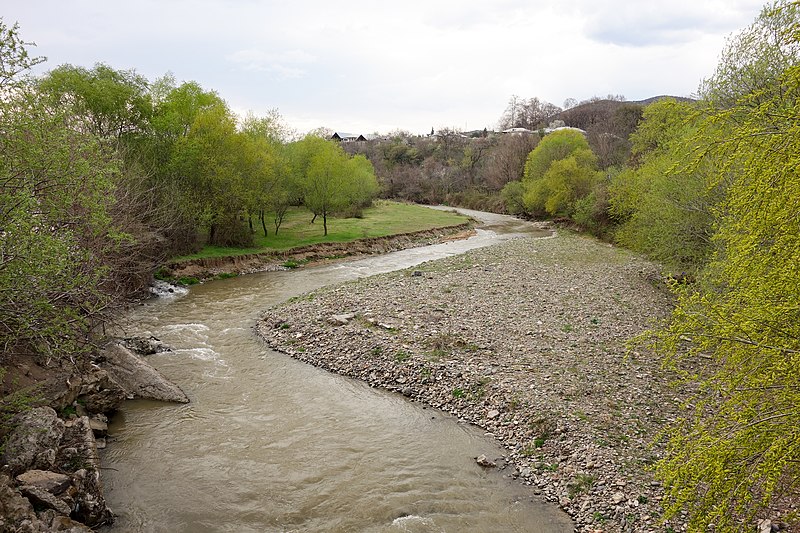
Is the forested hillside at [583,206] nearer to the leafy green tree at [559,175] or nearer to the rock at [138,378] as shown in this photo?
the leafy green tree at [559,175]

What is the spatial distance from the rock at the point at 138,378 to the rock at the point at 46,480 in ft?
17.4

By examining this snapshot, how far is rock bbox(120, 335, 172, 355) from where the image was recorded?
18406mm

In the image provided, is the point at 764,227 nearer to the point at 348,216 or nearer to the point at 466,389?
the point at 466,389

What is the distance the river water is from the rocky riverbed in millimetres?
756

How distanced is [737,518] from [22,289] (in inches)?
550

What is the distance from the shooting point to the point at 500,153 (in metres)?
83.8

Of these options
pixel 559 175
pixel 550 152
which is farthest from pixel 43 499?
pixel 550 152

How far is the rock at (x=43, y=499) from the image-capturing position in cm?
893

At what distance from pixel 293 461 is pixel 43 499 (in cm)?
499

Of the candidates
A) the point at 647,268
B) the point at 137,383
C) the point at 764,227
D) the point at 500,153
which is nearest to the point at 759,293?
the point at 764,227

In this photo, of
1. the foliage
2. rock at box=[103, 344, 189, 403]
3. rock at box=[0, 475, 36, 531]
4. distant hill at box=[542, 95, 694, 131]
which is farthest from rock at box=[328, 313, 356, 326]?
distant hill at box=[542, 95, 694, 131]

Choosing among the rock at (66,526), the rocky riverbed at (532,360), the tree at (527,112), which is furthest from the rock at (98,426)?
the tree at (527,112)

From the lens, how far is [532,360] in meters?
16.6

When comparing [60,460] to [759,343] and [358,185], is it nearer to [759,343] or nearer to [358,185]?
[759,343]
